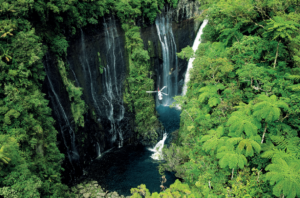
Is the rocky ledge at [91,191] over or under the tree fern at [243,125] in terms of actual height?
under

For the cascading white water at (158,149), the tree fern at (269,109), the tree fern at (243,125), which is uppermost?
the tree fern at (269,109)

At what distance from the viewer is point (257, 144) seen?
7277 millimetres

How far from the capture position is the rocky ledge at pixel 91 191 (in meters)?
14.5

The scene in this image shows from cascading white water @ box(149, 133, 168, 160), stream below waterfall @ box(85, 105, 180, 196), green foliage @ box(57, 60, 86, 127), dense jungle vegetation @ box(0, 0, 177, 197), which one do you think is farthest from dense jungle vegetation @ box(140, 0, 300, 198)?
green foliage @ box(57, 60, 86, 127)

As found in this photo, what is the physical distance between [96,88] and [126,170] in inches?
310

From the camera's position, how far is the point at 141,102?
830 inches

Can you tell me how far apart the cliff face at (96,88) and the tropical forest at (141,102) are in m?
0.10

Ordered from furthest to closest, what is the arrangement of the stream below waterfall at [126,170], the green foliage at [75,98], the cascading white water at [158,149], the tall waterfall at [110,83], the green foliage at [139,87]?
the green foliage at [139,87]
the cascading white water at [158,149]
the tall waterfall at [110,83]
the stream below waterfall at [126,170]
the green foliage at [75,98]

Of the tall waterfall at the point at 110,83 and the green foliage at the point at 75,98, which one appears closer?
the green foliage at the point at 75,98

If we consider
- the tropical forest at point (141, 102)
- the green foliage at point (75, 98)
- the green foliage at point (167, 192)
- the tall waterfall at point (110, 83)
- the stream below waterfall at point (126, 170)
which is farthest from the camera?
the tall waterfall at point (110, 83)

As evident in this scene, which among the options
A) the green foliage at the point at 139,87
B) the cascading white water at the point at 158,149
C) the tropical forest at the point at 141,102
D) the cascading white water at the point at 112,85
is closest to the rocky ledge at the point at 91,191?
the tropical forest at the point at 141,102

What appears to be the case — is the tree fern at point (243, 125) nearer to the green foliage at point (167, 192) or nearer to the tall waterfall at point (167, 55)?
the green foliage at point (167, 192)

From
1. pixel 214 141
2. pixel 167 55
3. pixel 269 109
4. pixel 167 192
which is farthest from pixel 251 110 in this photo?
pixel 167 55

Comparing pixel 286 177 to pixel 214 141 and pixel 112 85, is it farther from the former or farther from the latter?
pixel 112 85
